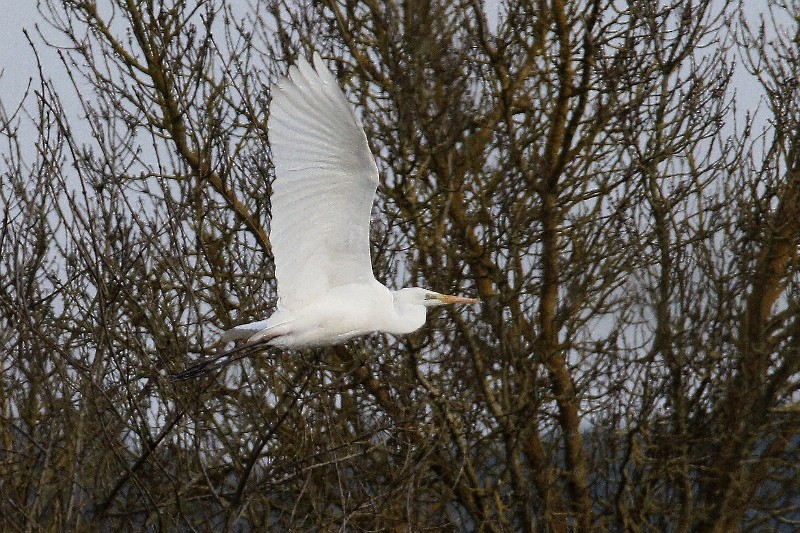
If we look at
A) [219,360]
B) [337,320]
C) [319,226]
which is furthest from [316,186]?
[219,360]

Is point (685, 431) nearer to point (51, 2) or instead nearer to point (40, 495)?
point (40, 495)

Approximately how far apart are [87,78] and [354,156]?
362 centimetres

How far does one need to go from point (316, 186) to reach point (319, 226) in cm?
26

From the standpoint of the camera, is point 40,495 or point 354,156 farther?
point 354,156

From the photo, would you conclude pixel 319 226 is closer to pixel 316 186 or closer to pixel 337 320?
pixel 316 186

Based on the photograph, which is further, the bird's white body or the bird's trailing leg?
the bird's white body

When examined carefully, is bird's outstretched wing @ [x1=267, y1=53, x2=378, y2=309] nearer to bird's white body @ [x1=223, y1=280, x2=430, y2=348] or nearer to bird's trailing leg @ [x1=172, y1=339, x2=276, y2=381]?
bird's white body @ [x1=223, y1=280, x2=430, y2=348]

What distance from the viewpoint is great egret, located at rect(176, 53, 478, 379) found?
→ 502 centimetres

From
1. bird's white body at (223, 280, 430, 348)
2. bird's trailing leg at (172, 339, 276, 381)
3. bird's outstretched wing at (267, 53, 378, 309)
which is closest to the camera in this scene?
bird's outstretched wing at (267, 53, 378, 309)

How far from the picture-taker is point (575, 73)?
8680mm

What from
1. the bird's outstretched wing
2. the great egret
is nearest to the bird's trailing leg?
the great egret

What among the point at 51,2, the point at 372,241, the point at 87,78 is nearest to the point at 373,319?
the point at 372,241

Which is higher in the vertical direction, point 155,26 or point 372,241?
point 155,26

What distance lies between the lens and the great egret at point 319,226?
5023 millimetres
